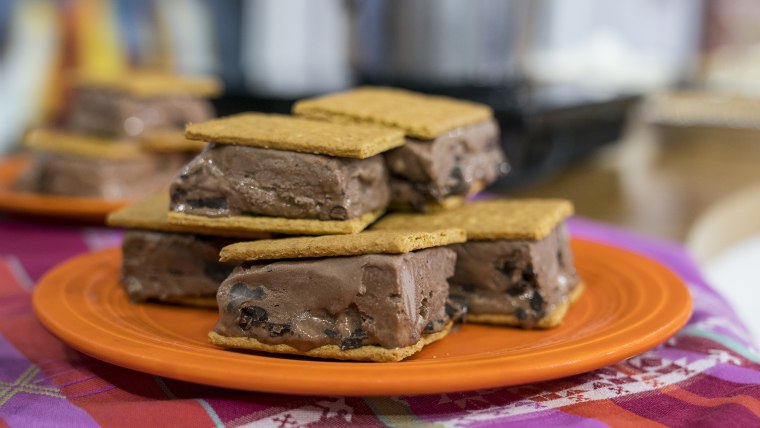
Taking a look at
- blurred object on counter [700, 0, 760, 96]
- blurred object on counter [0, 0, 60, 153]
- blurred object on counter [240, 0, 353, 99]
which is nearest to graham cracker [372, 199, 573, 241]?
blurred object on counter [0, 0, 60, 153]

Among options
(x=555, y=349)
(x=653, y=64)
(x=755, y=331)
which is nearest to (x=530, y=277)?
(x=555, y=349)

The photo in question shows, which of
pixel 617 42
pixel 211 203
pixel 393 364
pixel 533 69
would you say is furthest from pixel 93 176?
pixel 617 42

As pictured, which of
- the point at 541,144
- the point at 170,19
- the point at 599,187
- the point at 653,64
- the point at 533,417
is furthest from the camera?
the point at 653,64

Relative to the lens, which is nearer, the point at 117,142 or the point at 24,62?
the point at 117,142

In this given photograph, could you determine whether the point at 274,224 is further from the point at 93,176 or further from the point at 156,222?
the point at 93,176

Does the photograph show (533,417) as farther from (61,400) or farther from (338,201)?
(61,400)

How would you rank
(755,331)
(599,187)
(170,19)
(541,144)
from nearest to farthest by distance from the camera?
1. (755,331)
2. (541,144)
3. (599,187)
4. (170,19)
